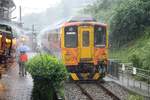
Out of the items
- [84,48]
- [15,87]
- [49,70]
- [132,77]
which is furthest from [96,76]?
[49,70]

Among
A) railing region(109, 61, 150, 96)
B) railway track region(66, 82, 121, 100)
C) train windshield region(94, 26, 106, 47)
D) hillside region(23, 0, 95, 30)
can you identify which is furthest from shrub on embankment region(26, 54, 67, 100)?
hillside region(23, 0, 95, 30)

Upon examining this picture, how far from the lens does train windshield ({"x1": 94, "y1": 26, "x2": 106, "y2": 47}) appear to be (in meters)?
27.5

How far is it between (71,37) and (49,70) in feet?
Result: 35.6

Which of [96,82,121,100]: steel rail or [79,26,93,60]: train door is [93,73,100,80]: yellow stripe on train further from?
[79,26,93,60]: train door

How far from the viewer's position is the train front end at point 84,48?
27266mm

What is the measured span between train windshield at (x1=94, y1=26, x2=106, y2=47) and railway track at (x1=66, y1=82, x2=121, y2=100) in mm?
2161

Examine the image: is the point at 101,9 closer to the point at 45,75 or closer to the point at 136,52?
the point at 136,52

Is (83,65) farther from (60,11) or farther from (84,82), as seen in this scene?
(60,11)

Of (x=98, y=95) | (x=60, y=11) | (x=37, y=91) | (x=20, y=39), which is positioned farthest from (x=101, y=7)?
(x=37, y=91)

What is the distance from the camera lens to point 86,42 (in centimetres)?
2738

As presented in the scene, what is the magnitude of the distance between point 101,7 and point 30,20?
38.2 meters

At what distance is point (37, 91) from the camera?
16.0 metres

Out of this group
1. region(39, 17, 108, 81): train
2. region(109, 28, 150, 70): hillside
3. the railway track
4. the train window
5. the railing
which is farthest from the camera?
the train window

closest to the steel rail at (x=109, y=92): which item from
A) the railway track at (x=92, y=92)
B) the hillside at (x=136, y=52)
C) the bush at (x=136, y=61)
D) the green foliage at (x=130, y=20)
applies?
the railway track at (x=92, y=92)
